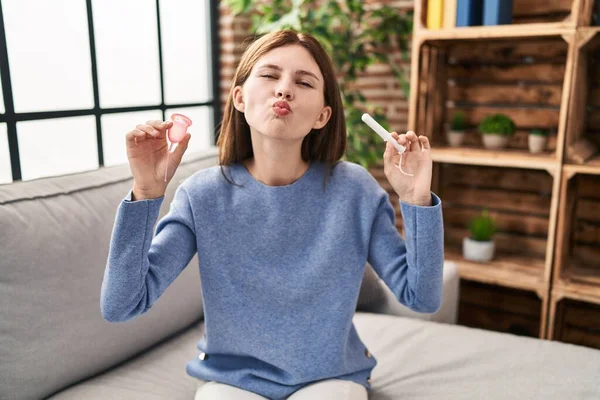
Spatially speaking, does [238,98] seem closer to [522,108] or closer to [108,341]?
[108,341]

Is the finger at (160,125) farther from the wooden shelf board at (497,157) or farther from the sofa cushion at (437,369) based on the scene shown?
the wooden shelf board at (497,157)

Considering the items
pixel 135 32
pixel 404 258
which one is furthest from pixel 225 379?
pixel 135 32

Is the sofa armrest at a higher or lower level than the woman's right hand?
lower

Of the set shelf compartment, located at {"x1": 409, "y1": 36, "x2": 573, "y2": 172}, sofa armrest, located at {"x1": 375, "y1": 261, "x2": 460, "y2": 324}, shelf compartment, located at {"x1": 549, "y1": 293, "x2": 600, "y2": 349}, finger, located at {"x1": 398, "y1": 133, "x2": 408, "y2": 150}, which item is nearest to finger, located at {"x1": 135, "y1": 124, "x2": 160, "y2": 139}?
finger, located at {"x1": 398, "y1": 133, "x2": 408, "y2": 150}

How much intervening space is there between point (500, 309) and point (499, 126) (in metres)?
0.87

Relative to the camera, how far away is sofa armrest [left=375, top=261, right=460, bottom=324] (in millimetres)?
1771

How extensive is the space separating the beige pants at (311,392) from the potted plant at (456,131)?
137cm

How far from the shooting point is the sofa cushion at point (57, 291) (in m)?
1.17

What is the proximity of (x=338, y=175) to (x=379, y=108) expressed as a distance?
1.46 m

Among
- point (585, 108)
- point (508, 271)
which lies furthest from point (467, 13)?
point (508, 271)

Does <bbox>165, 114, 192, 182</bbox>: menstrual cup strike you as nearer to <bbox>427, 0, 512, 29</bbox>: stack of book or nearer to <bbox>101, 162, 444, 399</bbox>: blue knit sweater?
<bbox>101, 162, 444, 399</bbox>: blue knit sweater

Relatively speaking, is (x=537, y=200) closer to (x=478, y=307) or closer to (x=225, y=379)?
(x=478, y=307)

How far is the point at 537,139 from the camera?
209 centimetres

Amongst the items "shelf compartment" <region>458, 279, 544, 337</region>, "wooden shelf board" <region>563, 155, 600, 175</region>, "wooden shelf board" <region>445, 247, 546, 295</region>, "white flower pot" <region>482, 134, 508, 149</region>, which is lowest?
"shelf compartment" <region>458, 279, 544, 337</region>
